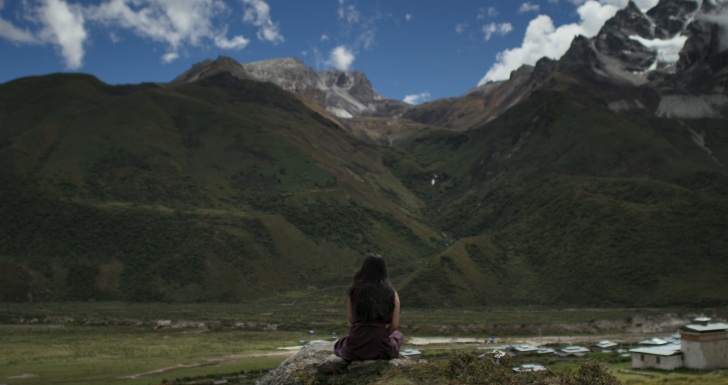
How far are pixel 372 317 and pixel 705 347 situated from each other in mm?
58462

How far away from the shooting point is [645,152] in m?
198

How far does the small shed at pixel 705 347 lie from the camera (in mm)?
60688

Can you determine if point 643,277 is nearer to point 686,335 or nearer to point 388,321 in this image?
point 686,335

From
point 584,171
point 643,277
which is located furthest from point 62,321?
point 584,171

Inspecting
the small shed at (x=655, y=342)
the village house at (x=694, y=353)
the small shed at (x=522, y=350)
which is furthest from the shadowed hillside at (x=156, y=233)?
the village house at (x=694, y=353)

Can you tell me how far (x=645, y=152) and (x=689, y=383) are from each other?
535ft

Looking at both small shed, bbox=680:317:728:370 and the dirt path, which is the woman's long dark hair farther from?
small shed, bbox=680:317:728:370

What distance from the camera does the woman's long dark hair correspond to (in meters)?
12.4

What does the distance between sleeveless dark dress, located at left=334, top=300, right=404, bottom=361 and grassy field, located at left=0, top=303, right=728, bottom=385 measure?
43.1 meters

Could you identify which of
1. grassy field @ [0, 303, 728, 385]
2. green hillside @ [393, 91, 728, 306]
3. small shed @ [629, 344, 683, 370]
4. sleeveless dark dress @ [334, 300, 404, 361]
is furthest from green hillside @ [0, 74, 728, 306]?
sleeveless dark dress @ [334, 300, 404, 361]

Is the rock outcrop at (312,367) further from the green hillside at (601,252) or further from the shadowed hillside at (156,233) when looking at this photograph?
the shadowed hillside at (156,233)

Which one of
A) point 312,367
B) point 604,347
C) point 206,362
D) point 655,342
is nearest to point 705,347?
point 655,342

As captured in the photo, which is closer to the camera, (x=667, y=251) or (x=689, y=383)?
(x=689, y=383)

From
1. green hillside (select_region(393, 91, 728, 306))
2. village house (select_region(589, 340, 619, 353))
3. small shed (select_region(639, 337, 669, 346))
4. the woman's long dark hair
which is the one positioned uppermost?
green hillside (select_region(393, 91, 728, 306))
